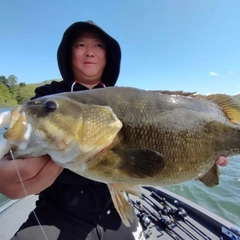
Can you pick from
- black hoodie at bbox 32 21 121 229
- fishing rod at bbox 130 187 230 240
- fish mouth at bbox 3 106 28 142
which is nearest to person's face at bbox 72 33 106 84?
black hoodie at bbox 32 21 121 229

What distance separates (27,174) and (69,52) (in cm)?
194

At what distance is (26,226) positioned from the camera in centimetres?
216

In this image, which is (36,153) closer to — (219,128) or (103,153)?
(103,153)

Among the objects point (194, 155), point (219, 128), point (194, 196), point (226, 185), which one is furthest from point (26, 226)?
point (226, 185)

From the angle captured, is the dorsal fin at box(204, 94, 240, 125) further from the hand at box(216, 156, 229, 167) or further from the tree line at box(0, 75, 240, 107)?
the tree line at box(0, 75, 240, 107)

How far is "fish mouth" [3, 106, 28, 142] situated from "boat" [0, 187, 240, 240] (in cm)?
290

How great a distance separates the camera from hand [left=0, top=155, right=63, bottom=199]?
145cm

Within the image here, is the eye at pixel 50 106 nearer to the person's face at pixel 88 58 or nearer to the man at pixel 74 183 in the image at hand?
the man at pixel 74 183

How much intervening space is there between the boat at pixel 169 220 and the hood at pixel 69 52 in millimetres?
2260

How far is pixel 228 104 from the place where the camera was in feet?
7.06

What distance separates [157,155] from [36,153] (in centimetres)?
86

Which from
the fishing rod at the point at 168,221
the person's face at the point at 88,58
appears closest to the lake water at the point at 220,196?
Result: the fishing rod at the point at 168,221

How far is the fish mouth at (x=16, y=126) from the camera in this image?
1327mm

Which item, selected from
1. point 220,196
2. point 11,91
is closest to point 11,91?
point 11,91
